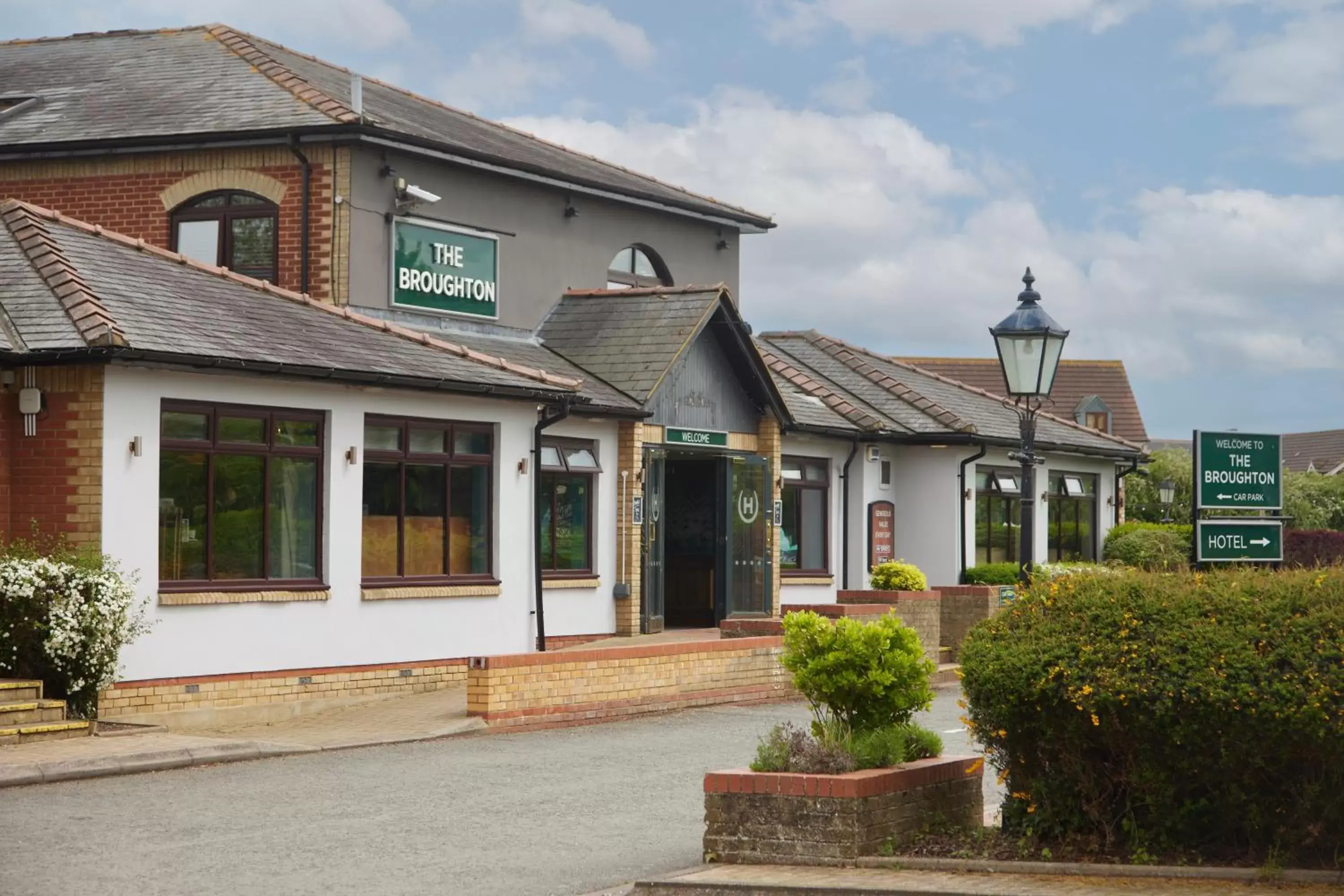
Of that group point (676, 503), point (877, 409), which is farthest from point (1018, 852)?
point (877, 409)

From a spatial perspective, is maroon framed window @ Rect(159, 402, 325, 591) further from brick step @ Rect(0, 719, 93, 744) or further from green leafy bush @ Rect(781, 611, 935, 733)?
green leafy bush @ Rect(781, 611, 935, 733)

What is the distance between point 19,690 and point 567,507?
385 inches

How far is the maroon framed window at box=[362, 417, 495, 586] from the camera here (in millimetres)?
20109

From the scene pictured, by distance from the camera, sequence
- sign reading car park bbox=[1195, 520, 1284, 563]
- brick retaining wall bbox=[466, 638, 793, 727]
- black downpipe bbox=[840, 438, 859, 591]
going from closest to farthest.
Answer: sign reading car park bbox=[1195, 520, 1284, 563], brick retaining wall bbox=[466, 638, 793, 727], black downpipe bbox=[840, 438, 859, 591]

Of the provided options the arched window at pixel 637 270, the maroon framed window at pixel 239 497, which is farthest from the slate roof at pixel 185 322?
the arched window at pixel 637 270

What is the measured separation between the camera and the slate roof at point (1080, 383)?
230 feet

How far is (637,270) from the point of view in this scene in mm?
29203

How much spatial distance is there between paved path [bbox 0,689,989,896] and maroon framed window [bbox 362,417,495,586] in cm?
415

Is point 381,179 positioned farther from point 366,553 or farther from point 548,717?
point 548,717

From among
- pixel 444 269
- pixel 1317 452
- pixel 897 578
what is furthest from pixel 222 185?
pixel 1317 452

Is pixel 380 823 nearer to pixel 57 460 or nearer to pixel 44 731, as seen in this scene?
pixel 44 731

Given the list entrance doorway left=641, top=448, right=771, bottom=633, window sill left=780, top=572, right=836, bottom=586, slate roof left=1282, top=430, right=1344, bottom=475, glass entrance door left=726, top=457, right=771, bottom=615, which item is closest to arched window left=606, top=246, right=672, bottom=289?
entrance doorway left=641, top=448, right=771, bottom=633

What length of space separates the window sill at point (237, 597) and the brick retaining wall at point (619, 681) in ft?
6.09

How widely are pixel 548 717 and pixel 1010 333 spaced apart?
5.90m
